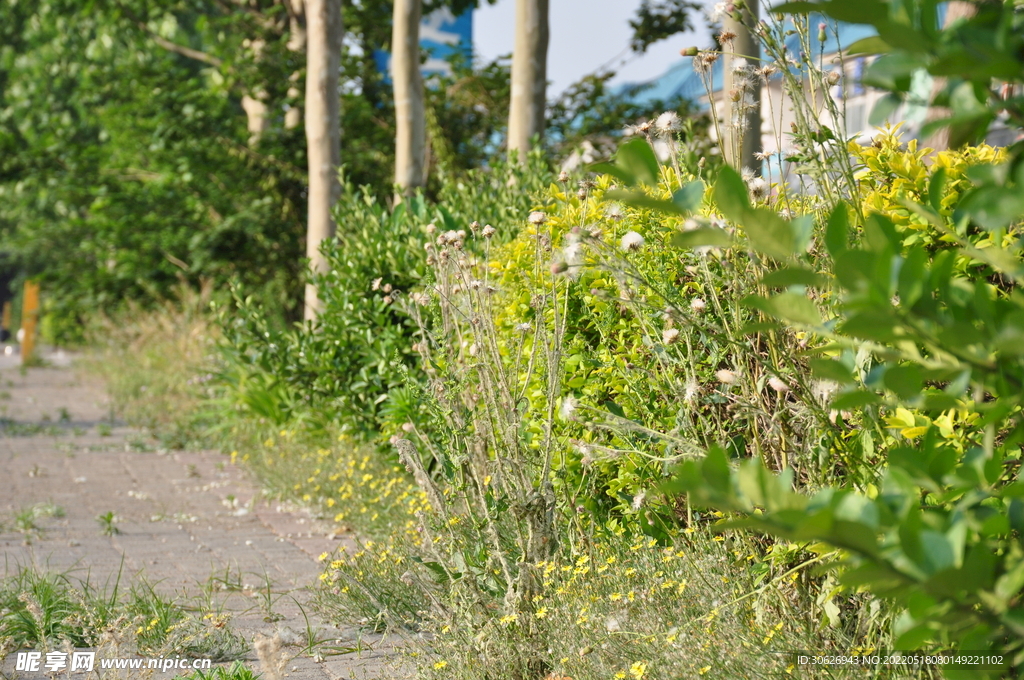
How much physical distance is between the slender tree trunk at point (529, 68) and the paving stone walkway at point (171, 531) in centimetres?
346

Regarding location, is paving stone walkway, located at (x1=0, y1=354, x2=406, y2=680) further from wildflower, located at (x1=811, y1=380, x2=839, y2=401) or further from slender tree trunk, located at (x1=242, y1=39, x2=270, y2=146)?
slender tree trunk, located at (x1=242, y1=39, x2=270, y2=146)

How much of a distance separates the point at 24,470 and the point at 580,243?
19.8ft

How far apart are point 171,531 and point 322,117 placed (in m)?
4.04

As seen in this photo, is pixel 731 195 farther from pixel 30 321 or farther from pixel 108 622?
pixel 30 321

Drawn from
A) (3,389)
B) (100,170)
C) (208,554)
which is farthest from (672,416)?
(3,389)

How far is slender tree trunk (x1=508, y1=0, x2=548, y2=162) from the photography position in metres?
7.38

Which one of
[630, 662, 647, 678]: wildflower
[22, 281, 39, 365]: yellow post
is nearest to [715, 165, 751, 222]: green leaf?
[630, 662, 647, 678]: wildflower

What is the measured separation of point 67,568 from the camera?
4168mm

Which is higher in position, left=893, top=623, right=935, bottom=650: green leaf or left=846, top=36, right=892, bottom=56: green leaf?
left=846, top=36, right=892, bottom=56: green leaf

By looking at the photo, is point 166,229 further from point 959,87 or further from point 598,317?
point 959,87

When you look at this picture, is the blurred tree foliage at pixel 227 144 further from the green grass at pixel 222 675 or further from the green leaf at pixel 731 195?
the green leaf at pixel 731 195

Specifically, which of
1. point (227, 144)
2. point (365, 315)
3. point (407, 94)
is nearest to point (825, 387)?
point (365, 315)

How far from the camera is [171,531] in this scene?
508cm

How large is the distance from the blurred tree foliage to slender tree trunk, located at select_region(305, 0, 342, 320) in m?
2.33
